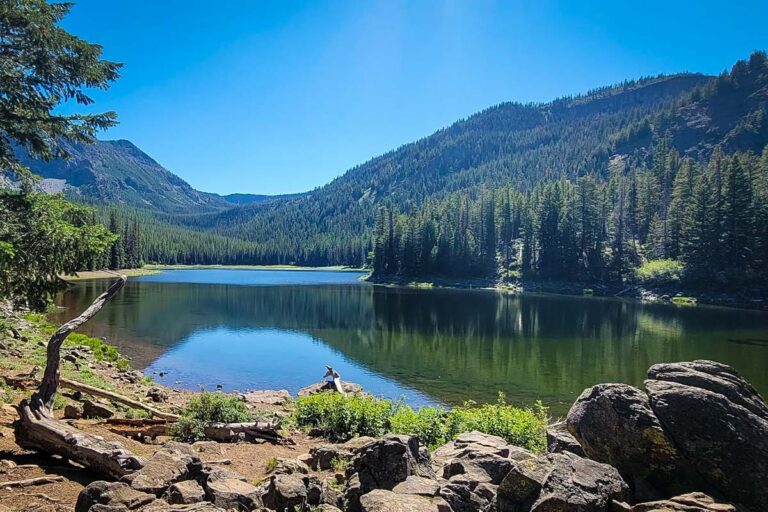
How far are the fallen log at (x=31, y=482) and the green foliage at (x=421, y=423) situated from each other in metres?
8.87

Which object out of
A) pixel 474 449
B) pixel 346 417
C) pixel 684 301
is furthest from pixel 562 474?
pixel 684 301

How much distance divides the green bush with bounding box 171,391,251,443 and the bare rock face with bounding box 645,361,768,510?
12338 millimetres

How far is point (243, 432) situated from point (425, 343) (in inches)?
1171

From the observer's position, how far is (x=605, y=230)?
116 metres

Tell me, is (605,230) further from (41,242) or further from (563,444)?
(41,242)

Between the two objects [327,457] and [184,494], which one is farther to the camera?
[327,457]

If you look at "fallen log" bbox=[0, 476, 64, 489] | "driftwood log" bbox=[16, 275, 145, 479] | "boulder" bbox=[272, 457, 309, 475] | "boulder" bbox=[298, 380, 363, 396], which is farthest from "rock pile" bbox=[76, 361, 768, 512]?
"boulder" bbox=[298, 380, 363, 396]

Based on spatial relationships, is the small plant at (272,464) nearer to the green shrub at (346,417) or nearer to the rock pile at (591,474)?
the rock pile at (591,474)

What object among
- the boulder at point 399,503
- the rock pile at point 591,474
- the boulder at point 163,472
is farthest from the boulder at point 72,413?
the boulder at point 399,503

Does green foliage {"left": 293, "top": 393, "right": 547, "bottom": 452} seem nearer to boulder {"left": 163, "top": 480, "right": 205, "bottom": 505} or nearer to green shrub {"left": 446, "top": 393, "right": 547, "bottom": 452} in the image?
green shrub {"left": 446, "top": 393, "right": 547, "bottom": 452}

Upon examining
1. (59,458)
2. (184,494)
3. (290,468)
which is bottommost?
(290,468)

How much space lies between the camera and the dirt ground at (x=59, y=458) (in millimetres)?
8414

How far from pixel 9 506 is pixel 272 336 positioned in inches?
1552

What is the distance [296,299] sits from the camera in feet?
264
